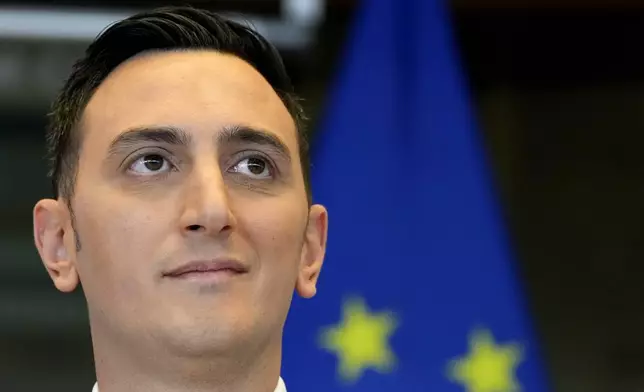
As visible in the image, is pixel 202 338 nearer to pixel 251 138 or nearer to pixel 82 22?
pixel 251 138

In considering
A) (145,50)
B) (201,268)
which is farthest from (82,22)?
(201,268)

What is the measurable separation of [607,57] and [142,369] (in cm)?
166

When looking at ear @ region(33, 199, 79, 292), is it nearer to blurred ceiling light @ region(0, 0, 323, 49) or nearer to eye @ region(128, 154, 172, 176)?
eye @ region(128, 154, 172, 176)

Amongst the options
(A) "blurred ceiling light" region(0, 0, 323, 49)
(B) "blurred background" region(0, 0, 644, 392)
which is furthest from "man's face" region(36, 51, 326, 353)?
(B) "blurred background" region(0, 0, 644, 392)

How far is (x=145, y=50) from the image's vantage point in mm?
995

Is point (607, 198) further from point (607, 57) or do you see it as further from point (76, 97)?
point (76, 97)

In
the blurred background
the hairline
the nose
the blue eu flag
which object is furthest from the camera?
the blurred background

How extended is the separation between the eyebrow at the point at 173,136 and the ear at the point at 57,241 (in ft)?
0.41

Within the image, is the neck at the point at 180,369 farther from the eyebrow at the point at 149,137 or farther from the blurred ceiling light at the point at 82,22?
the blurred ceiling light at the point at 82,22

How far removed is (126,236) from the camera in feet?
2.89

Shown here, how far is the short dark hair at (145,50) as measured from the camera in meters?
0.99

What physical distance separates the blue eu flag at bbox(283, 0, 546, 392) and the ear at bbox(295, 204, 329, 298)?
27.2 inches

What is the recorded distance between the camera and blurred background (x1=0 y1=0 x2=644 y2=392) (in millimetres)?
2184

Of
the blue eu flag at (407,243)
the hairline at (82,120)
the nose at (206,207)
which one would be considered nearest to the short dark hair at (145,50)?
the hairline at (82,120)
